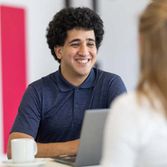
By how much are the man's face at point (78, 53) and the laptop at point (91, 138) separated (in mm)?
705

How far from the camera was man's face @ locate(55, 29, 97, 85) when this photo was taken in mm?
2383

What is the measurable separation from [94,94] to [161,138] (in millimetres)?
1301

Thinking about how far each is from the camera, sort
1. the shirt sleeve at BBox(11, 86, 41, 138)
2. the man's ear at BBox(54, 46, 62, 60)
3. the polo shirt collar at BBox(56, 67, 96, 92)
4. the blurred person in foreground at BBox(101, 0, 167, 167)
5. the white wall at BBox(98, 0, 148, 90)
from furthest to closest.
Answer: the white wall at BBox(98, 0, 148, 90) < the man's ear at BBox(54, 46, 62, 60) < the polo shirt collar at BBox(56, 67, 96, 92) < the shirt sleeve at BBox(11, 86, 41, 138) < the blurred person in foreground at BBox(101, 0, 167, 167)

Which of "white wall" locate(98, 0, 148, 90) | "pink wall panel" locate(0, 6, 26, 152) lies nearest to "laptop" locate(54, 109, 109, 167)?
"pink wall panel" locate(0, 6, 26, 152)

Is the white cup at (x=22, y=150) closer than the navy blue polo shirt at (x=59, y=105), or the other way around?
the white cup at (x=22, y=150)

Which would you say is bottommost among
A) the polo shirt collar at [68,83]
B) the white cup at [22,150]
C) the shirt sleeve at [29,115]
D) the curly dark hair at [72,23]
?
the white cup at [22,150]

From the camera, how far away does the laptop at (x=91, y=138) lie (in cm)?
166

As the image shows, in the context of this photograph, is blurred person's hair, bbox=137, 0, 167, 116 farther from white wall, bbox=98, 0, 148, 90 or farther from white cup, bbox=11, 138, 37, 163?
white wall, bbox=98, 0, 148, 90

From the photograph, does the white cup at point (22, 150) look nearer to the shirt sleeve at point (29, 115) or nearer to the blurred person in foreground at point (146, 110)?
the shirt sleeve at point (29, 115)

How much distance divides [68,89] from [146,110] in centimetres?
130

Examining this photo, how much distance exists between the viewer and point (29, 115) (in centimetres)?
228

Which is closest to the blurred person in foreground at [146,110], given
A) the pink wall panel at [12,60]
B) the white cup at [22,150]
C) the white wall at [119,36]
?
the white cup at [22,150]

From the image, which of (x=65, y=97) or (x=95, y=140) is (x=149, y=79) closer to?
(x=95, y=140)

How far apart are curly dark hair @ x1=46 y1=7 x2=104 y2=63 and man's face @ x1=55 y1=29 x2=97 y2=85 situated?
0.09 feet
